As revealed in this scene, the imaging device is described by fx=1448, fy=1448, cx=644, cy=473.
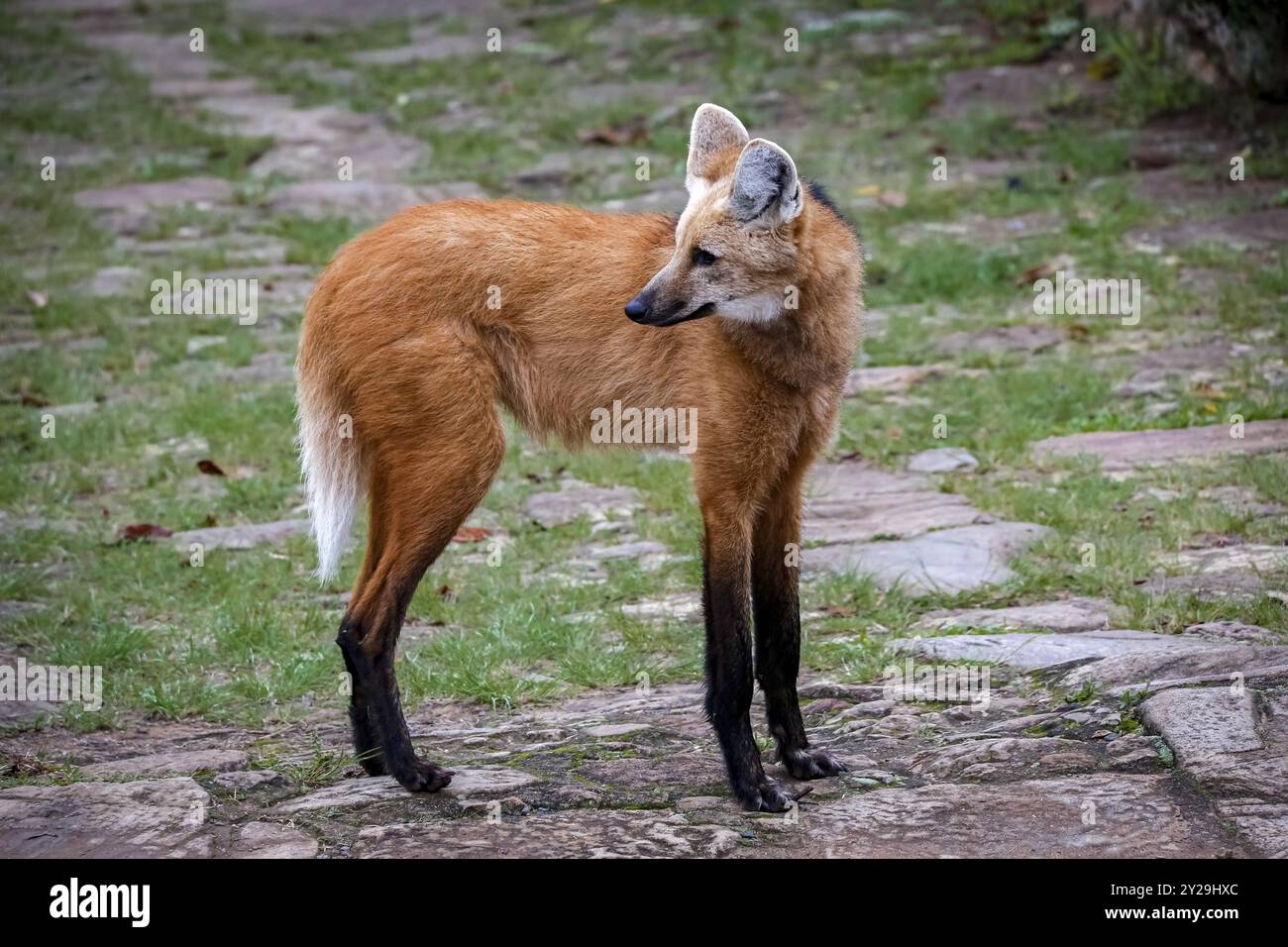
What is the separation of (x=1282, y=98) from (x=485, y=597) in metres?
5.82

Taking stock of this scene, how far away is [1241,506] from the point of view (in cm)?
450

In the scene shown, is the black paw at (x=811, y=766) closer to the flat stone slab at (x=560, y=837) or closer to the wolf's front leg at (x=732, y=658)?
the wolf's front leg at (x=732, y=658)

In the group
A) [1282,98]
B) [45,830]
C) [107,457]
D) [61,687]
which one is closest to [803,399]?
[45,830]

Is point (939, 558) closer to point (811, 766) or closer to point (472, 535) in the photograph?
point (811, 766)

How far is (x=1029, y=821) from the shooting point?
274 cm

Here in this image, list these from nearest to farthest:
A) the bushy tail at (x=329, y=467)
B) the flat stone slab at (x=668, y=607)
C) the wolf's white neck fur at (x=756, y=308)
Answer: the wolf's white neck fur at (x=756, y=308) < the bushy tail at (x=329, y=467) < the flat stone slab at (x=668, y=607)

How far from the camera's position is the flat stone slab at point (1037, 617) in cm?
388

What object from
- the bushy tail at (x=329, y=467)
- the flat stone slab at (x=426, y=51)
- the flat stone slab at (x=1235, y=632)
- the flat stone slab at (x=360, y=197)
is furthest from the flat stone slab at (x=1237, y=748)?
the flat stone slab at (x=426, y=51)

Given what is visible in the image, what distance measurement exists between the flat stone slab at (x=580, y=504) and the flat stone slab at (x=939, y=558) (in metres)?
0.80

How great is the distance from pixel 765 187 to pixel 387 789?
5.03 feet

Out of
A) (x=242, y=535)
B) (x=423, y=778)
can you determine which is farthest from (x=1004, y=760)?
(x=242, y=535)

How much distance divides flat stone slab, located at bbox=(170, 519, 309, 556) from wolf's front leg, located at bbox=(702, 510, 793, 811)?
2179 millimetres

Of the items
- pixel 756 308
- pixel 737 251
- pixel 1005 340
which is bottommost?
pixel 1005 340

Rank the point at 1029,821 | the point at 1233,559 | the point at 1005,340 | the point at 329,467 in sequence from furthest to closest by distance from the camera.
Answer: the point at 1005,340 → the point at 1233,559 → the point at 329,467 → the point at 1029,821
